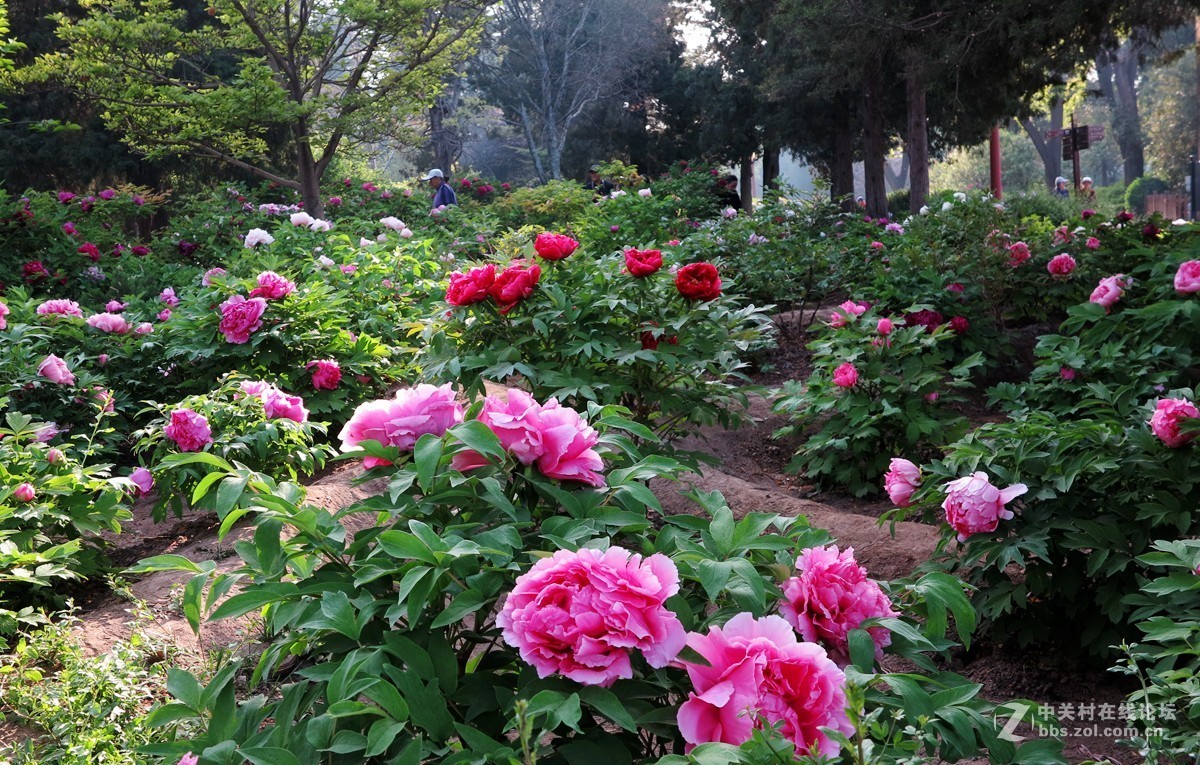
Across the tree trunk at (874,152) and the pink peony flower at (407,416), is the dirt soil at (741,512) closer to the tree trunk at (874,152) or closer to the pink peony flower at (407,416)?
the pink peony flower at (407,416)

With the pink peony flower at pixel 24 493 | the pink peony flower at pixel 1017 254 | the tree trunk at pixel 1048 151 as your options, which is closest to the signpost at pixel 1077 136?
the pink peony flower at pixel 1017 254

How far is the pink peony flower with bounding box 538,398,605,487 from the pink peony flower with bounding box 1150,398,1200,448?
1670 mm

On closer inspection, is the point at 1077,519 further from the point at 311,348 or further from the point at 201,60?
the point at 201,60

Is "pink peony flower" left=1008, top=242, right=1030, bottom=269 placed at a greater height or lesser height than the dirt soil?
greater

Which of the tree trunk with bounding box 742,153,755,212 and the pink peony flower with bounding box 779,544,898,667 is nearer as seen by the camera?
the pink peony flower with bounding box 779,544,898,667

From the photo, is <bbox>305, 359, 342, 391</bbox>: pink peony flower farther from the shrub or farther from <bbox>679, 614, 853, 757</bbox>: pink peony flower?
<bbox>679, 614, 853, 757</bbox>: pink peony flower

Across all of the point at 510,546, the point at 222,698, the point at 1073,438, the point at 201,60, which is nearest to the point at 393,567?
the point at 510,546

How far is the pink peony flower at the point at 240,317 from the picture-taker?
4.20 meters

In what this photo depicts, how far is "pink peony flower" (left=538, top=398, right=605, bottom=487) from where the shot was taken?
4.55ft

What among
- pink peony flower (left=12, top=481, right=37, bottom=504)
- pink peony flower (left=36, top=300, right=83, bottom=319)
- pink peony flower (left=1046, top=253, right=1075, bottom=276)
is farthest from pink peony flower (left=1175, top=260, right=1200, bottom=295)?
pink peony flower (left=36, top=300, right=83, bottom=319)

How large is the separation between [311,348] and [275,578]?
3.46 metres

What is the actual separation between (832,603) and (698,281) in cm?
195

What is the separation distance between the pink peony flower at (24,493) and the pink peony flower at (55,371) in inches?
47.5

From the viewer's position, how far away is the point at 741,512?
3.89m
